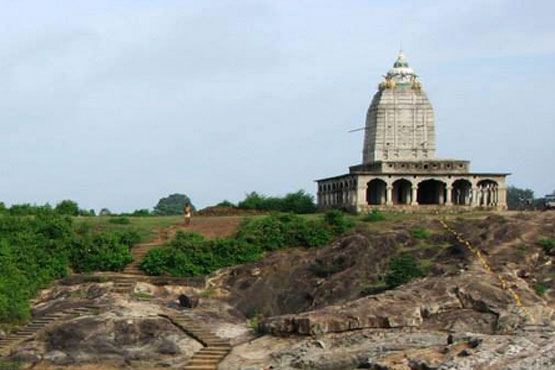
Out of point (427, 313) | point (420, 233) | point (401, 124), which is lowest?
point (427, 313)

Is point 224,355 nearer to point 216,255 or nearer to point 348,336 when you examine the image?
point 348,336

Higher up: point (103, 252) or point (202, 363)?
point (103, 252)

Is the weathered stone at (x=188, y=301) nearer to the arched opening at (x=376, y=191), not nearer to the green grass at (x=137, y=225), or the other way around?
the green grass at (x=137, y=225)

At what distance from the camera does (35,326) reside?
2723cm

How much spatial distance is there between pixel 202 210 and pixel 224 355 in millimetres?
23195

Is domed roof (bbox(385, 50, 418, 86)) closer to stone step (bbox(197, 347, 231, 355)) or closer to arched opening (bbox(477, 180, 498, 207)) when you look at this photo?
arched opening (bbox(477, 180, 498, 207))

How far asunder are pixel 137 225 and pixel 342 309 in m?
15.6

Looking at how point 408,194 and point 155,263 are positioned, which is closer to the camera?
point 155,263

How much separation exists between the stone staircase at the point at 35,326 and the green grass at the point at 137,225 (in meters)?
7.95

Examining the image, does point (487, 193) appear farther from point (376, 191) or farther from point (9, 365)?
point (9, 365)

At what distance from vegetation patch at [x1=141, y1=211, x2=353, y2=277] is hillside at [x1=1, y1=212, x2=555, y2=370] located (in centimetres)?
61

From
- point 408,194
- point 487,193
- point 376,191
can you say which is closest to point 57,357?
point 376,191

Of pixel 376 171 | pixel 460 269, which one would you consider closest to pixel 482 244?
pixel 460 269

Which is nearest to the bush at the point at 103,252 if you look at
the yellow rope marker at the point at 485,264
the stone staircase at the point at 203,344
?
the stone staircase at the point at 203,344
